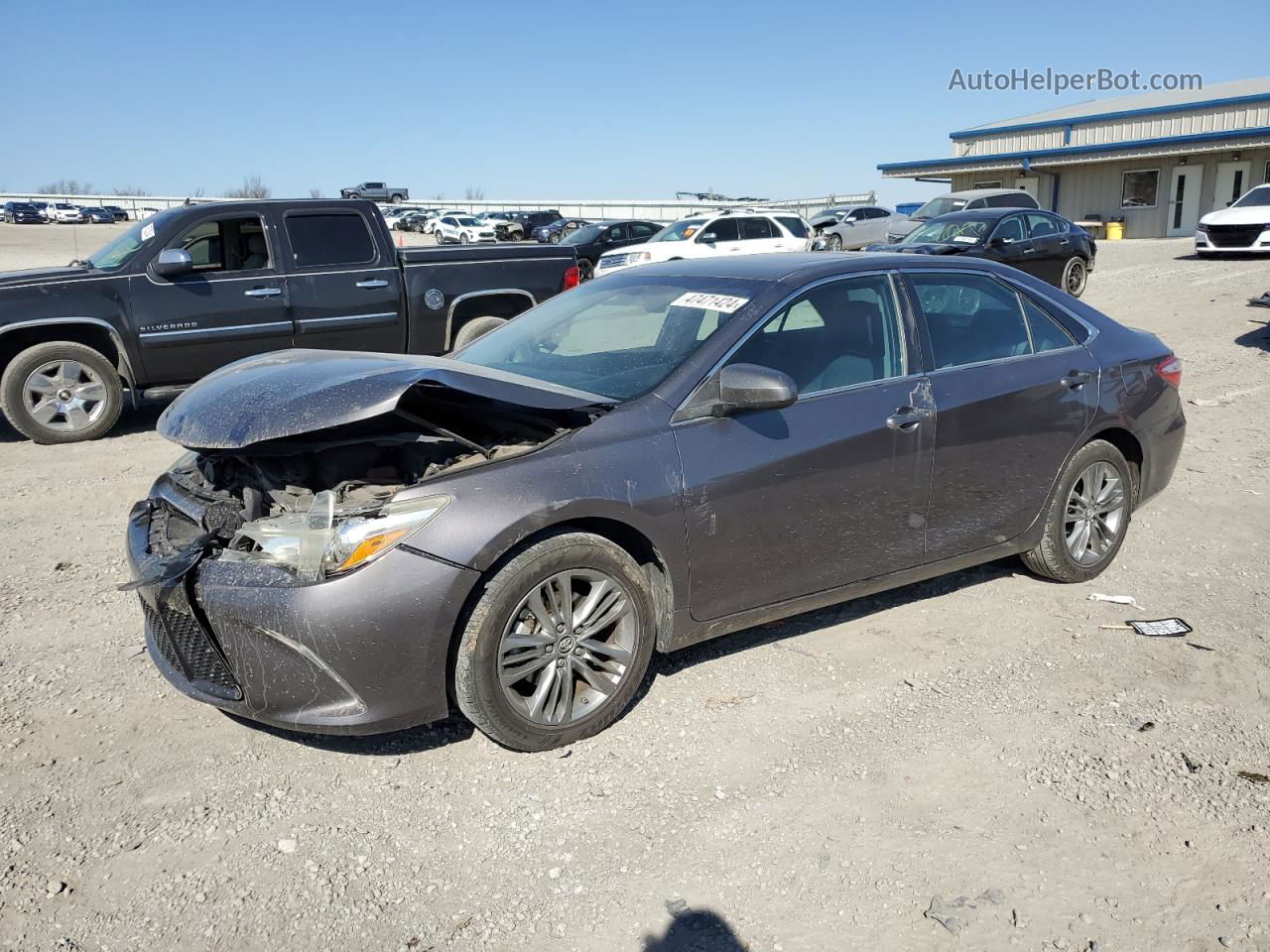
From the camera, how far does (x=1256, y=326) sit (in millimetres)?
12914

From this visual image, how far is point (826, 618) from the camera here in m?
4.77

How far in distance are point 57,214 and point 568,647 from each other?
70.4m

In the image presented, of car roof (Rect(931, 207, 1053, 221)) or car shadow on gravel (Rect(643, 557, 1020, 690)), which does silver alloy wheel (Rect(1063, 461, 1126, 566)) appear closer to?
car shadow on gravel (Rect(643, 557, 1020, 690))

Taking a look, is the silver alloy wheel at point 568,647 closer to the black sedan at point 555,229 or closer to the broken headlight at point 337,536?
the broken headlight at point 337,536

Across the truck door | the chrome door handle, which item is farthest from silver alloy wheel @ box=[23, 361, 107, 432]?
the chrome door handle

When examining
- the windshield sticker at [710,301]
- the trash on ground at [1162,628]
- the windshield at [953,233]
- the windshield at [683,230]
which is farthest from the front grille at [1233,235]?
the windshield sticker at [710,301]

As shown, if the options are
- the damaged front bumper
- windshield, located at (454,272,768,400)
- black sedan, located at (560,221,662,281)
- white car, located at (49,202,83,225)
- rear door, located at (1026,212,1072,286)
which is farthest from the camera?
white car, located at (49,202,83,225)

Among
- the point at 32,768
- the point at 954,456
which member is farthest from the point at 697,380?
the point at 32,768

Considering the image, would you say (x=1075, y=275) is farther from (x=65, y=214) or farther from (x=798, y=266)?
(x=65, y=214)

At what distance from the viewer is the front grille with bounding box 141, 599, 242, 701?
3.37 meters

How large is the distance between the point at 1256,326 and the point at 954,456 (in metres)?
11.0

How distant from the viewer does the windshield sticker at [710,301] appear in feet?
13.5

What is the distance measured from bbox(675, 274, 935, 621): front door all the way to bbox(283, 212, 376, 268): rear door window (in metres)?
6.14

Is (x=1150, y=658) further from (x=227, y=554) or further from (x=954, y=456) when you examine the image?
(x=227, y=554)
